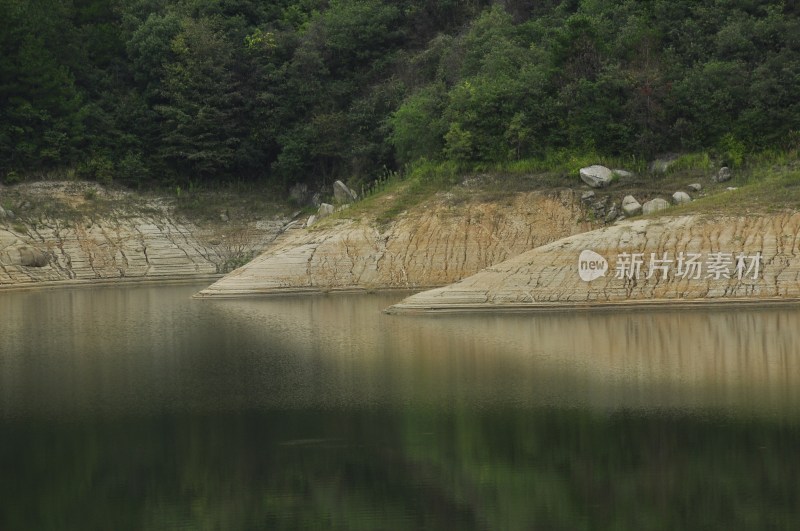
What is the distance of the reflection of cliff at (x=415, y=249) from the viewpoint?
187 ft

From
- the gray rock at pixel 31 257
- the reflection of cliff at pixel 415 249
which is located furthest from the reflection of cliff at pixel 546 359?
the gray rock at pixel 31 257

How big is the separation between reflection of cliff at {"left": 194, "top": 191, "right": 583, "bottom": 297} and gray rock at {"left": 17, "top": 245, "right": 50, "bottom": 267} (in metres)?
14.6

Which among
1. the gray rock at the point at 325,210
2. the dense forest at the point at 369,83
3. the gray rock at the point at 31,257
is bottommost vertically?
the gray rock at the point at 31,257

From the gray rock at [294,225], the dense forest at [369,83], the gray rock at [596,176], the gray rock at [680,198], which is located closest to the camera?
the gray rock at [680,198]

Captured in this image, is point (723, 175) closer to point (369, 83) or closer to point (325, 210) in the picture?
point (325, 210)

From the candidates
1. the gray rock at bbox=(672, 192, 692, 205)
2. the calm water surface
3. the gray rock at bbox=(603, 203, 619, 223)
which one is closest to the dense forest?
the gray rock at bbox=(603, 203, 619, 223)

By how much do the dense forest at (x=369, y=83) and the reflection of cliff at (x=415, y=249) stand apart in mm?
4407

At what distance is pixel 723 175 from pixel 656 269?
38.4ft

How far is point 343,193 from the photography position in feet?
237

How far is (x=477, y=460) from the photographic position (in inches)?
931

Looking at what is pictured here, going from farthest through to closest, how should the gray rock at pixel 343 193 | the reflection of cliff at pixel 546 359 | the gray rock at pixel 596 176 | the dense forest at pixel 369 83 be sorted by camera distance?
the gray rock at pixel 343 193 → the dense forest at pixel 369 83 → the gray rock at pixel 596 176 → the reflection of cliff at pixel 546 359

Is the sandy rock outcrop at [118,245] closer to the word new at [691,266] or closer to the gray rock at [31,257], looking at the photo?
the gray rock at [31,257]

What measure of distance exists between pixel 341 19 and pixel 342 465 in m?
61.6

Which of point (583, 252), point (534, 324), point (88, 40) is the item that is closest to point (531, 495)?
point (534, 324)
